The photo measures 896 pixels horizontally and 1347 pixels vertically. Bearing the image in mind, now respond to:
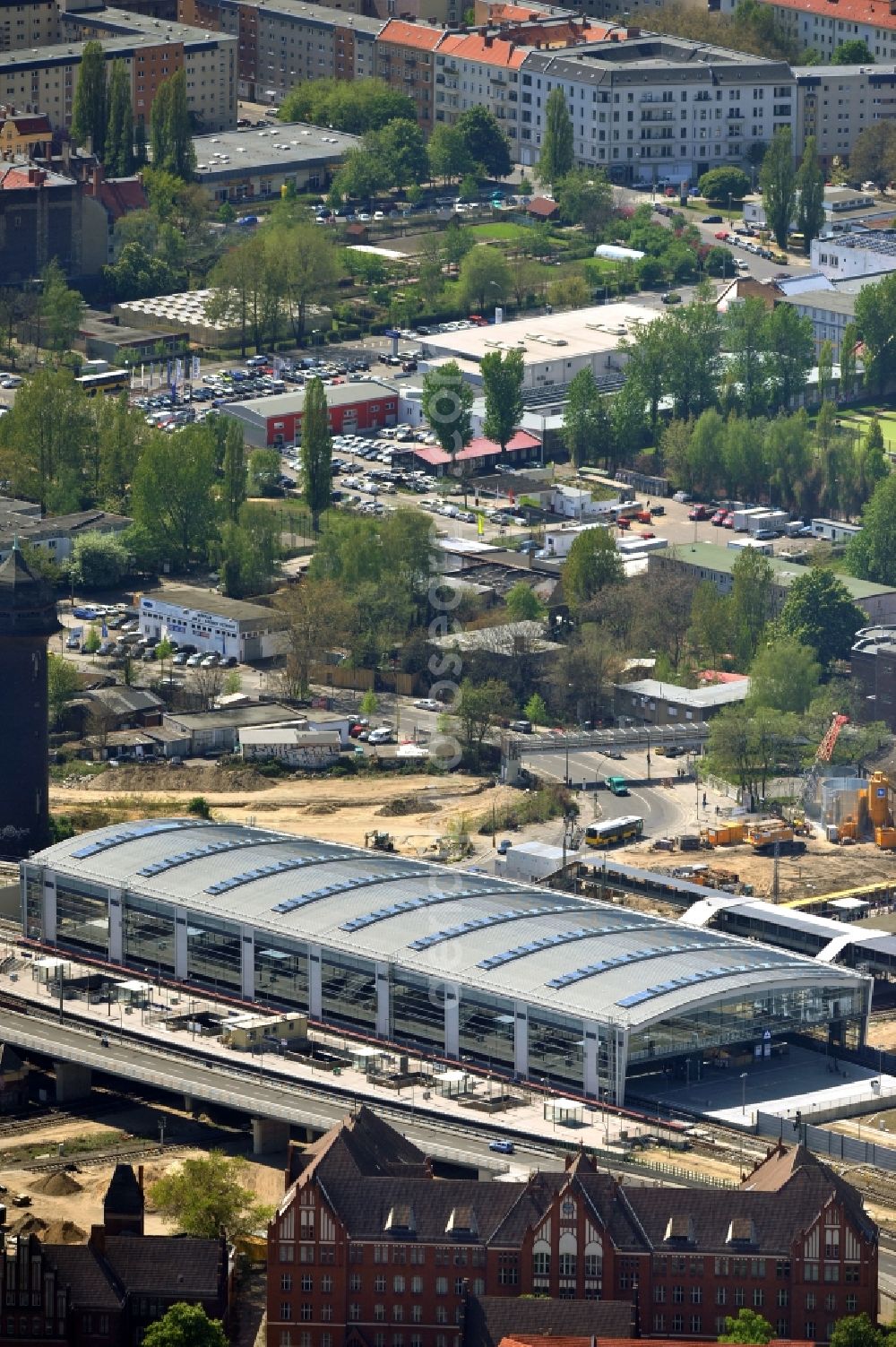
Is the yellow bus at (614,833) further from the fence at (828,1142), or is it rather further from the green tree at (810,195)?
the green tree at (810,195)

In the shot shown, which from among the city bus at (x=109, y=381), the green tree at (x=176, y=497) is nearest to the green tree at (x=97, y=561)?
the green tree at (x=176, y=497)

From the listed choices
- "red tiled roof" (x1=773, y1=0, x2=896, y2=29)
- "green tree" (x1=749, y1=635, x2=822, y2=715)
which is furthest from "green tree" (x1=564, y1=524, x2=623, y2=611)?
"red tiled roof" (x1=773, y1=0, x2=896, y2=29)

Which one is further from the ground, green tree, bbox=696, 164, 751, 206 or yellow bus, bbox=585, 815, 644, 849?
green tree, bbox=696, 164, 751, 206

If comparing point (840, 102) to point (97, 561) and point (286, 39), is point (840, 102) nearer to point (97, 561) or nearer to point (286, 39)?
point (286, 39)

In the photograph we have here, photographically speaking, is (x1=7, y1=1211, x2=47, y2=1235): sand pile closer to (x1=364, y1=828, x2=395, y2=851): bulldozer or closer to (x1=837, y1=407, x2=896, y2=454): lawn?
(x1=364, y1=828, x2=395, y2=851): bulldozer

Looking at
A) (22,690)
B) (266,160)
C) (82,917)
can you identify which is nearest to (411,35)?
(266,160)

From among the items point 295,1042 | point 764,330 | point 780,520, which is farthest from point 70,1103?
point 764,330
